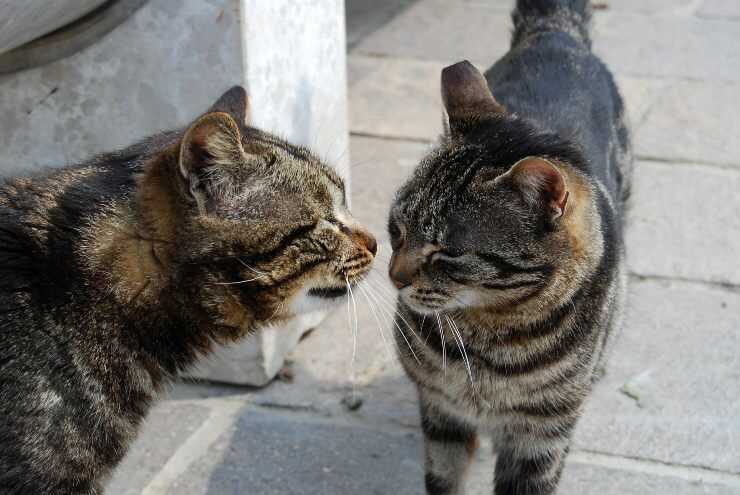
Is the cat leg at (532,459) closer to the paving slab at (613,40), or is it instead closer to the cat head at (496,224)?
the cat head at (496,224)

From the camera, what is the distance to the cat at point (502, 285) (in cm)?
270

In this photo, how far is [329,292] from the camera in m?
2.77

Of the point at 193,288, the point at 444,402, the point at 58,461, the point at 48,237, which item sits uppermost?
the point at 48,237

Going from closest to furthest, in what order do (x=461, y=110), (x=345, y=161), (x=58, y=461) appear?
(x=58, y=461), (x=461, y=110), (x=345, y=161)

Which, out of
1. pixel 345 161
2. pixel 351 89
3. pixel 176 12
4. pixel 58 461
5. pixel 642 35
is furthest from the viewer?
pixel 642 35

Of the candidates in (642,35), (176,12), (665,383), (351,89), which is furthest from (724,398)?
(642,35)

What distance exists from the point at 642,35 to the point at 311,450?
489 cm

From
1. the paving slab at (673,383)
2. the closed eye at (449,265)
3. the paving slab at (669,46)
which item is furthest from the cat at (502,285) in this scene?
the paving slab at (669,46)

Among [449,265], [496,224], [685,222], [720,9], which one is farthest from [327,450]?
[720,9]

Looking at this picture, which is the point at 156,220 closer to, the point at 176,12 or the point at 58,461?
the point at 58,461

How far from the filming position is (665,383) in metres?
3.84

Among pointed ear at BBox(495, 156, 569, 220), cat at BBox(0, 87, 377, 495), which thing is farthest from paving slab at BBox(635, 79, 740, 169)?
cat at BBox(0, 87, 377, 495)

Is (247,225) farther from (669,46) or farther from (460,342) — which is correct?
(669,46)

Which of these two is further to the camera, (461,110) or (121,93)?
(121,93)
